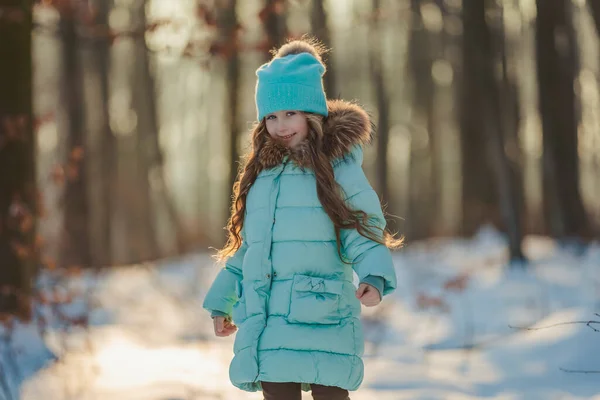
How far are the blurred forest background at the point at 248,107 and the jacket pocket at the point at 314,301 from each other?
1338 millimetres

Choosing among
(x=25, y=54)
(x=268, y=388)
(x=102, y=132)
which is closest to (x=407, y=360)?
(x=268, y=388)

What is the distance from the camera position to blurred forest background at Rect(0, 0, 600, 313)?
26.2ft

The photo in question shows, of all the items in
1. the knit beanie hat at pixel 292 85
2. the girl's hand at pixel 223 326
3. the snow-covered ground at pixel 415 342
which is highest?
the knit beanie hat at pixel 292 85

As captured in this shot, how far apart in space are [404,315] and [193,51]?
4.74m

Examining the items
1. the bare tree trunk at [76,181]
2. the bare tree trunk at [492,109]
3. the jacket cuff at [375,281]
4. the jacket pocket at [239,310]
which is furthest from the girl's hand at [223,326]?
the bare tree trunk at [76,181]

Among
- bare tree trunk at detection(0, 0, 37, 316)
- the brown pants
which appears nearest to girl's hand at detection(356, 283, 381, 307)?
the brown pants

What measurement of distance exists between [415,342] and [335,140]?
17.3 ft

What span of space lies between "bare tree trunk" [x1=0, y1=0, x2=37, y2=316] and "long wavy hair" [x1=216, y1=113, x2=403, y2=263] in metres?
4.57

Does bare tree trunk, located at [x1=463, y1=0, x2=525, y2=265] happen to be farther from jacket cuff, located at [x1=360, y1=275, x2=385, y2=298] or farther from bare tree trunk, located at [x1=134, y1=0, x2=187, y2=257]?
bare tree trunk, located at [x1=134, y1=0, x2=187, y2=257]

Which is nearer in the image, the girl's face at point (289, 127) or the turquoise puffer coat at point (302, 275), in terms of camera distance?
the turquoise puffer coat at point (302, 275)

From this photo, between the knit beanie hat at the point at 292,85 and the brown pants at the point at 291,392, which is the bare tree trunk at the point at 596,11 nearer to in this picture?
the knit beanie hat at the point at 292,85

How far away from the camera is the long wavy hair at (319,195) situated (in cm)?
341

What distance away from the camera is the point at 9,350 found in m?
6.68

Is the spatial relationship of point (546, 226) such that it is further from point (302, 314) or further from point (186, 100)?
point (186, 100)
